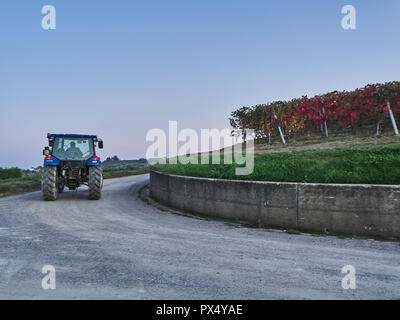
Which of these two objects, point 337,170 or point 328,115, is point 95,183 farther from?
point 328,115

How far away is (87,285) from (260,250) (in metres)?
3.18

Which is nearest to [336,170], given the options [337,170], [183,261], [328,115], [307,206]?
[337,170]

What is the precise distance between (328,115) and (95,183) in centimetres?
2981

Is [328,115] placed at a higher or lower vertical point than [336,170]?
higher

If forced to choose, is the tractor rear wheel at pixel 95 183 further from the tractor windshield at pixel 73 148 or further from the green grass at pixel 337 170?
the green grass at pixel 337 170

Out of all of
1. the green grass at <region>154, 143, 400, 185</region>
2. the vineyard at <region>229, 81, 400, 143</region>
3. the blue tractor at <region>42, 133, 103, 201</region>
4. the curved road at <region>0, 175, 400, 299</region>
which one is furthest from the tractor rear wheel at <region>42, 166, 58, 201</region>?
the vineyard at <region>229, 81, 400, 143</region>

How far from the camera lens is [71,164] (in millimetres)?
14102

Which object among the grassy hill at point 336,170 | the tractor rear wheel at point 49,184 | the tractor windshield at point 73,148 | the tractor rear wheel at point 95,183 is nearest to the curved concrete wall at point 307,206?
the grassy hill at point 336,170

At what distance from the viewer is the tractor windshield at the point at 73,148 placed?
14.4 meters

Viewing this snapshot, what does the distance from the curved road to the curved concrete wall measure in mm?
526

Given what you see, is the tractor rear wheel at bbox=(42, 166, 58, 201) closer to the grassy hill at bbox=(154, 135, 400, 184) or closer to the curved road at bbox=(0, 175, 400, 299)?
the curved road at bbox=(0, 175, 400, 299)

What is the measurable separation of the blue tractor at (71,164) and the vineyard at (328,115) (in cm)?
2557
